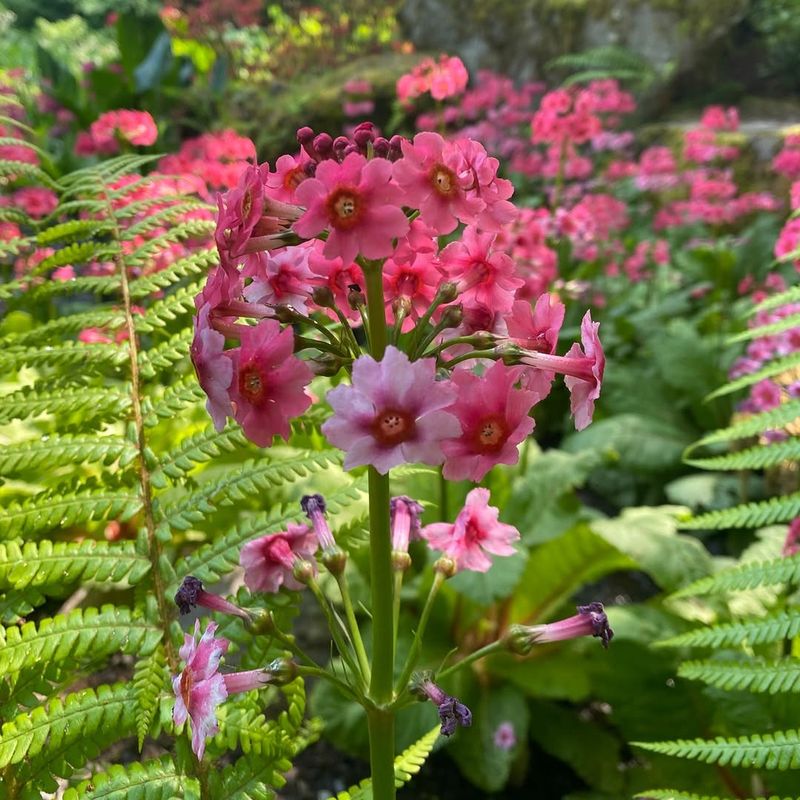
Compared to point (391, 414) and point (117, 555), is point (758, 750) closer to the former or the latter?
point (391, 414)

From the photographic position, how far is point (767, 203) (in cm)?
585

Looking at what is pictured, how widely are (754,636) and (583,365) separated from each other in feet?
2.64

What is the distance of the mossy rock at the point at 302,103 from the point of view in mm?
9000

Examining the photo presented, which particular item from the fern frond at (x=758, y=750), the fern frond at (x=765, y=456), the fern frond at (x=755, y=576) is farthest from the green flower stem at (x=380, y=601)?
the fern frond at (x=765, y=456)

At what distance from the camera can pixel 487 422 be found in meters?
0.83

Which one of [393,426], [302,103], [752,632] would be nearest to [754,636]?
[752,632]

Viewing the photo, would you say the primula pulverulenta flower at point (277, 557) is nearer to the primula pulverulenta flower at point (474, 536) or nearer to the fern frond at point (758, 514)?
the primula pulverulenta flower at point (474, 536)

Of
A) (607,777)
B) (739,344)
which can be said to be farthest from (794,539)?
(739,344)

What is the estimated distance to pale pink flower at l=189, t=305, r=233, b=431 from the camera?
31.0 inches

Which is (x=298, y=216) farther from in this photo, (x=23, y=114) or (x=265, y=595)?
(x=23, y=114)

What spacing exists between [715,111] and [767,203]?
1.33 m

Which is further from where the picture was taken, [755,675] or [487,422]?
[755,675]

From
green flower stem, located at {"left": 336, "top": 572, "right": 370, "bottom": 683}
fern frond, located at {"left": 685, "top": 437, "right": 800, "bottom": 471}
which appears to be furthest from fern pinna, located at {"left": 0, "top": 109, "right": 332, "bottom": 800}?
fern frond, located at {"left": 685, "top": 437, "right": 800, "bottom": 471}

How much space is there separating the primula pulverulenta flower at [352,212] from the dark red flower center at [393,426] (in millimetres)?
175
